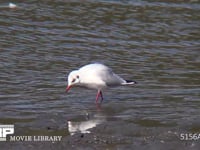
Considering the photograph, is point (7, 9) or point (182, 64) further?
point (7, 9)

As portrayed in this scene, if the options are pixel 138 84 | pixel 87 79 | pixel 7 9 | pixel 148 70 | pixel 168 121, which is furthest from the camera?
pixel 7 9

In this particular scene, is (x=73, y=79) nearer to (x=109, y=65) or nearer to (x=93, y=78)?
(x=93, y=78)

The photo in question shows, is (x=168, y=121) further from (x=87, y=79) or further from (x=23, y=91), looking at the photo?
(x=23, y=91)

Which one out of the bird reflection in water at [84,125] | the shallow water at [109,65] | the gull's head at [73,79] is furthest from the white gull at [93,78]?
the bird reflection in water at [84,125]

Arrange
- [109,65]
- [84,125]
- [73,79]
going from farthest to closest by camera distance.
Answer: [109,65], [73,79], [84,125]

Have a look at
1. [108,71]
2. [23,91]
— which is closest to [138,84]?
[108,71]

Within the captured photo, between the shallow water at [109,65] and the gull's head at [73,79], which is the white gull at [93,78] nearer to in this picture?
the gull's head at [73,79]

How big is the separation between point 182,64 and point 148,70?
2.97 feet

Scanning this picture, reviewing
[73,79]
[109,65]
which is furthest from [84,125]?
[109,65]

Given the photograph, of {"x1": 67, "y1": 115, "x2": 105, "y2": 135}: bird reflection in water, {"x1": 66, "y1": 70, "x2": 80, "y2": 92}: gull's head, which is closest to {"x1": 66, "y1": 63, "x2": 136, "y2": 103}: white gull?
{"x1": 66, "y1": 70, "x2": 80, "y2": 92}: gull's head

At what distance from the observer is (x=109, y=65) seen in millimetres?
14273

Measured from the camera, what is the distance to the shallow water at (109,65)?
1007 cm

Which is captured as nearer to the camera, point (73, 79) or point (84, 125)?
point (84, 125)

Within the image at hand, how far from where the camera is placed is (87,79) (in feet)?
38.0
